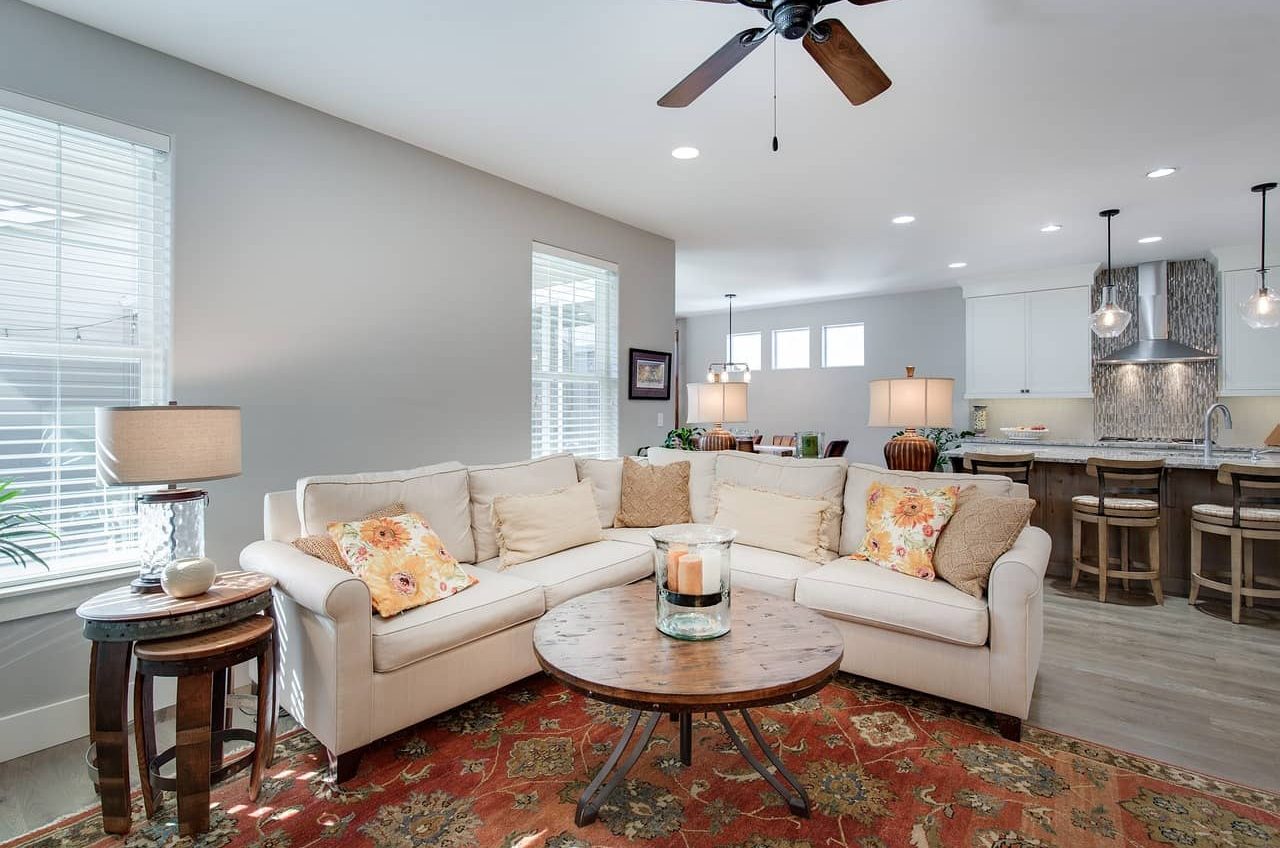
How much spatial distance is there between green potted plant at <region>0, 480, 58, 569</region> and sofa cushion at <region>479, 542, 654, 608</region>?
169cm

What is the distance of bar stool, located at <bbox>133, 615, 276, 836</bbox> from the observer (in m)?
1.80

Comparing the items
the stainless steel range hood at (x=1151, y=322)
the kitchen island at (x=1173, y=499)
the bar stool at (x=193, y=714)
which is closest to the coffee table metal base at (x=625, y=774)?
the bar stool at (x=193, y=714)

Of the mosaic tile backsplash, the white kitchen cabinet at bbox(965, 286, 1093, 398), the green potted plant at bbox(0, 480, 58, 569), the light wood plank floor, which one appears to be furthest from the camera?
the white kitchen cabinet at bbox(965, 286, 1093, 398)

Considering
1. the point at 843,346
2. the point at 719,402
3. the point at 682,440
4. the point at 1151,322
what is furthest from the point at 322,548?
the point at 1151,322

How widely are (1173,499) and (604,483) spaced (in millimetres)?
3878

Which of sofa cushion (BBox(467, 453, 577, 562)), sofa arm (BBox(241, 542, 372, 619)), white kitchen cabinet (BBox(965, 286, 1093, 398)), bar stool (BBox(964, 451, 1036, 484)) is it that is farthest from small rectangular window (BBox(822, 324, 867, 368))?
sofa arm (BBox(241, 542, 372, 619))

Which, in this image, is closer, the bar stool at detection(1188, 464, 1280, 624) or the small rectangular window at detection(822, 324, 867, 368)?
the bar stool at detection(1188, 464, 1280, 624)

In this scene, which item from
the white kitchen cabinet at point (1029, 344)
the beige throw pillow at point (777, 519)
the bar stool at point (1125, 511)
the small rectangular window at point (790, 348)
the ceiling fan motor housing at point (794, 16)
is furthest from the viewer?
the small rectangular window at point (790, 348)

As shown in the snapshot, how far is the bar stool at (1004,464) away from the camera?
4480 millimetres

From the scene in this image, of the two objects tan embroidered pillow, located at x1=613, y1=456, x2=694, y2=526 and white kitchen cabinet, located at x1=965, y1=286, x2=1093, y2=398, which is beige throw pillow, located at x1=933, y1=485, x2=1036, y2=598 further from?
white kitchen cabinet, located at x1=965, y1=286, x2=1093, y2=398

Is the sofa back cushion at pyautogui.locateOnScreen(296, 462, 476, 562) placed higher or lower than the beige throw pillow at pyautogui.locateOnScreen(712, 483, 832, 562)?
higher

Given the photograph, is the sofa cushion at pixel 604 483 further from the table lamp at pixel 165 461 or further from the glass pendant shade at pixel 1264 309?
the glass pendant shade at pixel 1264 309

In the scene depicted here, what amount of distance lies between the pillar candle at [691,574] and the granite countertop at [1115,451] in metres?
3.85

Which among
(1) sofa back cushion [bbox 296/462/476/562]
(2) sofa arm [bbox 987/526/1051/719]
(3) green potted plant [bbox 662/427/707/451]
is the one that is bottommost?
(2) sofa arm [bbox 987/526/1051/719]
